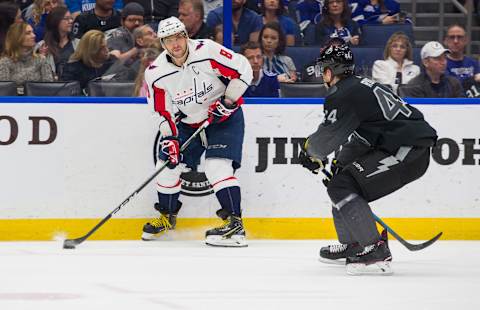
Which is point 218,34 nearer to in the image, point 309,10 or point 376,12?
point 309,10

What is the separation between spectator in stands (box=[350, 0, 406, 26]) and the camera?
Answer: 6500mm

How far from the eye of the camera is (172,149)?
5664 mm

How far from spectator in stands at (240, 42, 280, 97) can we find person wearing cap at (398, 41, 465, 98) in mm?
696

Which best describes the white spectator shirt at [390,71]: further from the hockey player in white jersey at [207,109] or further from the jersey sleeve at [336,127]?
the jersey sleeve at [336,127]

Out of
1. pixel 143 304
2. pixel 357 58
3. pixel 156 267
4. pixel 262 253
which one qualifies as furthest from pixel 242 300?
pixel 357 58

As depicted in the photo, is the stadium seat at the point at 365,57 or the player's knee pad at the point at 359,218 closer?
the player's knee pad at the point at 359,218

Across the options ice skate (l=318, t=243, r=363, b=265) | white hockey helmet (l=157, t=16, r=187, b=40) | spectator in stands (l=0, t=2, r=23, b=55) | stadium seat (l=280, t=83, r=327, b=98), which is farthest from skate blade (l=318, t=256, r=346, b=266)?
→ spectator in stands (l=0, t=2, r=23, b=55)

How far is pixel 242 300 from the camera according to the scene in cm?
405

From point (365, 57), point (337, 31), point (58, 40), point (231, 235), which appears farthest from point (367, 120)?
point (58, 40)

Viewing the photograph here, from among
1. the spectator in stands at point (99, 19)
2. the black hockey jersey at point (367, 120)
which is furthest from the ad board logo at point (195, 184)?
the black hockey jersey at point (367, 120)

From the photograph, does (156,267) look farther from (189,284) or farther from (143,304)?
(143,304)

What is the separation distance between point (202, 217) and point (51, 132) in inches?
36.5

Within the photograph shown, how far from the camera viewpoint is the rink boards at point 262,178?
19.3 ft

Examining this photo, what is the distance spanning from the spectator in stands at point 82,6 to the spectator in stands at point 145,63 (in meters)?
0.37
